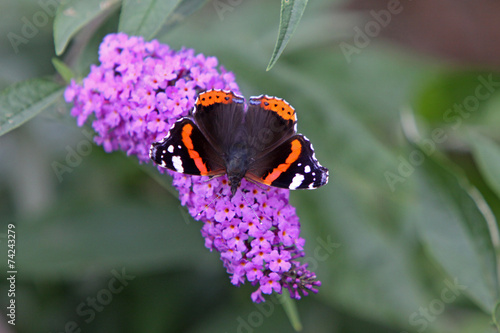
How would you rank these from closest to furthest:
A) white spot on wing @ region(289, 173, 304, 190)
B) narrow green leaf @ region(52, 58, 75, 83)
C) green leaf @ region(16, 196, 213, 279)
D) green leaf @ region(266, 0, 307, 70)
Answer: green leaf @ region(266, 0, 307, 70) → white spot on wing @ region(289, 173, 304, 190) → narrow green leaf @ region(52, 58, 75, 83) → green leaf @ region(16, 196, 213, 279)

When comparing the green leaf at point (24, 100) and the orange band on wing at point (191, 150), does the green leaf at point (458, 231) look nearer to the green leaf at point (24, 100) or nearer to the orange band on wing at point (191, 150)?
the orange band on wing at point (191, 150)

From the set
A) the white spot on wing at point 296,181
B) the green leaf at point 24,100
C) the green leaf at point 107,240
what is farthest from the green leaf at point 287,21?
the green leaf at point 107,240

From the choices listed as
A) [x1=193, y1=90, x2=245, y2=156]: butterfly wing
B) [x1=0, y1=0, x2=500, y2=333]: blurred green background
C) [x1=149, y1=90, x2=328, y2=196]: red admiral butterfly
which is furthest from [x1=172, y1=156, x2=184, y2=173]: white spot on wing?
[x1=0, y1=0, x2=500, y2=333]: blurred green background

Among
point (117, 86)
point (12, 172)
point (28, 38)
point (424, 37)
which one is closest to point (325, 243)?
point (117, 86)

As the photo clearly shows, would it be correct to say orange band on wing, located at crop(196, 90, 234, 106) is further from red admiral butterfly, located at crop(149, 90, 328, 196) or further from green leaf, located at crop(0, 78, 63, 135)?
green leaf, located at crop(0, 78, 63, 135)

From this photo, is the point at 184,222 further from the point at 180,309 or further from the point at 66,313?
the point at 66,313

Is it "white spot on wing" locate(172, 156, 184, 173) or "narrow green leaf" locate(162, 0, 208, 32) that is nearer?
"white spot on wing" locate(172, 156, 184, 173)
